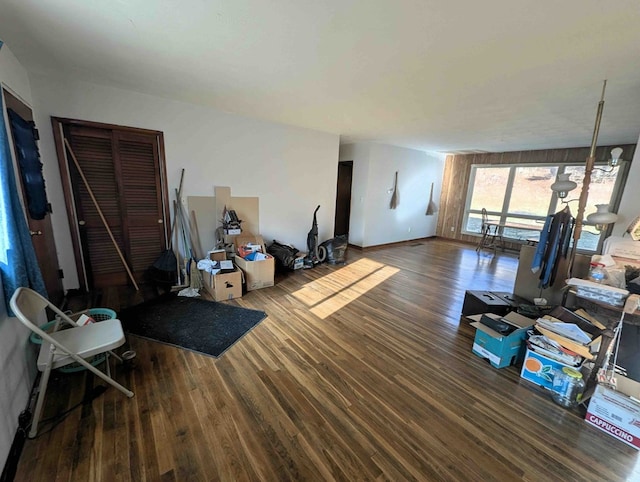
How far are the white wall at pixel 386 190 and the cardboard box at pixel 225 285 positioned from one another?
359cm

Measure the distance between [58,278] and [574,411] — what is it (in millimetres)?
5055

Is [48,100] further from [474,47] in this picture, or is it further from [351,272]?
[351,272]

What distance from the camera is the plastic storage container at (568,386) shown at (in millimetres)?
1888

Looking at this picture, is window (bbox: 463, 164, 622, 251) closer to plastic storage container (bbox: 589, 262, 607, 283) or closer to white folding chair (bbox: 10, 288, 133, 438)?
plastic storage container (bbox: 589, 262, 607, 283)

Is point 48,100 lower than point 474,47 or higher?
lower

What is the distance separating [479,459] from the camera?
150 centimetres

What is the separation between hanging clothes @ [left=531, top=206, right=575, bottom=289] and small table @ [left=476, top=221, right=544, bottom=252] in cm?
395

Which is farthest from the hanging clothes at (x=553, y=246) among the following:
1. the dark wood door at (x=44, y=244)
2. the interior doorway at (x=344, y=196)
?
the dark wood door at (x=44, y=244)

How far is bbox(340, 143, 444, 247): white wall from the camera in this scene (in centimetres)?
606

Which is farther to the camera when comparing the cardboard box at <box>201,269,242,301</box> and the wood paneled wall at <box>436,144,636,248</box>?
the wood paneled wall at <box>436,144,636,248</box>

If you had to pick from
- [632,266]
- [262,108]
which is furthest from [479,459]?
[262,108]

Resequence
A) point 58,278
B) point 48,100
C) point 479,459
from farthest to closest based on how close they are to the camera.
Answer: point 58,278
point 48,100
point 479,459

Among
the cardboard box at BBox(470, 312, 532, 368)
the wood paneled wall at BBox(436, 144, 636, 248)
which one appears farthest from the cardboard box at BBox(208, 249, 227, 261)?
the wood paneled wall at BBox(436, 144, 636, 248)

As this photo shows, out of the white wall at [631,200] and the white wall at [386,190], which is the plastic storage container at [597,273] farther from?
the white wall at [386,190]
